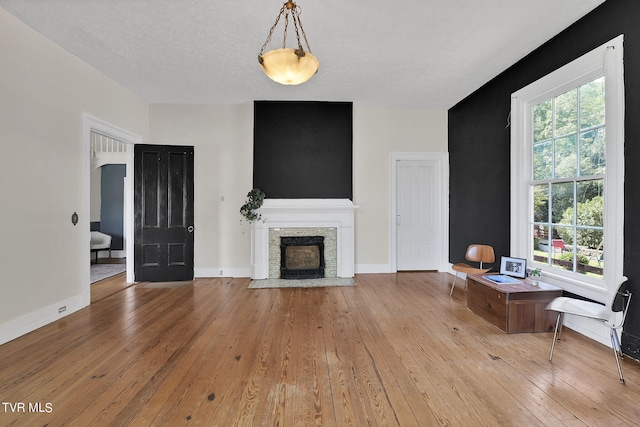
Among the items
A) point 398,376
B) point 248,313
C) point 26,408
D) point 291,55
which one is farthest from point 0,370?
point 291,55

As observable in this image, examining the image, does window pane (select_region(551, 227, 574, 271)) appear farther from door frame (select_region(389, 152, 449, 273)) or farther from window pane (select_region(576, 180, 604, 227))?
door frame (select_region(389, 152, 449, 273))

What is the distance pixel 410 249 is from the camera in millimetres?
5742

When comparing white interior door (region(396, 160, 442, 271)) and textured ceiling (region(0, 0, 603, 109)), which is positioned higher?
textured ceiling (region(0, 0, 603, 109))

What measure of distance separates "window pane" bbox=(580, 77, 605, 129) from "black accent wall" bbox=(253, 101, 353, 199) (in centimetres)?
318

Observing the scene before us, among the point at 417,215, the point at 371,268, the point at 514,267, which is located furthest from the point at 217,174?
the point at 514,267

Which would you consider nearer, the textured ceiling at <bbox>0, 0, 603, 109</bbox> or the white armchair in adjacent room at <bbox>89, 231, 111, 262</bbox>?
the textured ceiling at <bbox>0, 0, 603, 109</bbox>

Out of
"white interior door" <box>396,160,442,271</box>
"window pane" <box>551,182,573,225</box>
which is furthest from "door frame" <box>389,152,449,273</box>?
"window pane" <box>551,182,573,225</box>

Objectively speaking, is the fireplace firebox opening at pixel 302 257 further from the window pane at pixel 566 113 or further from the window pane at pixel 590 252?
the window pane at pixel 566 113

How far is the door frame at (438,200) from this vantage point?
5551 mm

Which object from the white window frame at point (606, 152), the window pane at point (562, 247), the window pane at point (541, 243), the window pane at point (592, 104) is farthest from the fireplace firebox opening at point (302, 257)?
the window pane at point (592, 104)

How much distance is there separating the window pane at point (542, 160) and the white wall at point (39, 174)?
18.8 ft

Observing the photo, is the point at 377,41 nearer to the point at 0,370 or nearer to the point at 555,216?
the point at 555,216

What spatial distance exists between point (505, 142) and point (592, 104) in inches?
46.3

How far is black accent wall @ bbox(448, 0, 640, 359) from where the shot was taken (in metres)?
2.43
